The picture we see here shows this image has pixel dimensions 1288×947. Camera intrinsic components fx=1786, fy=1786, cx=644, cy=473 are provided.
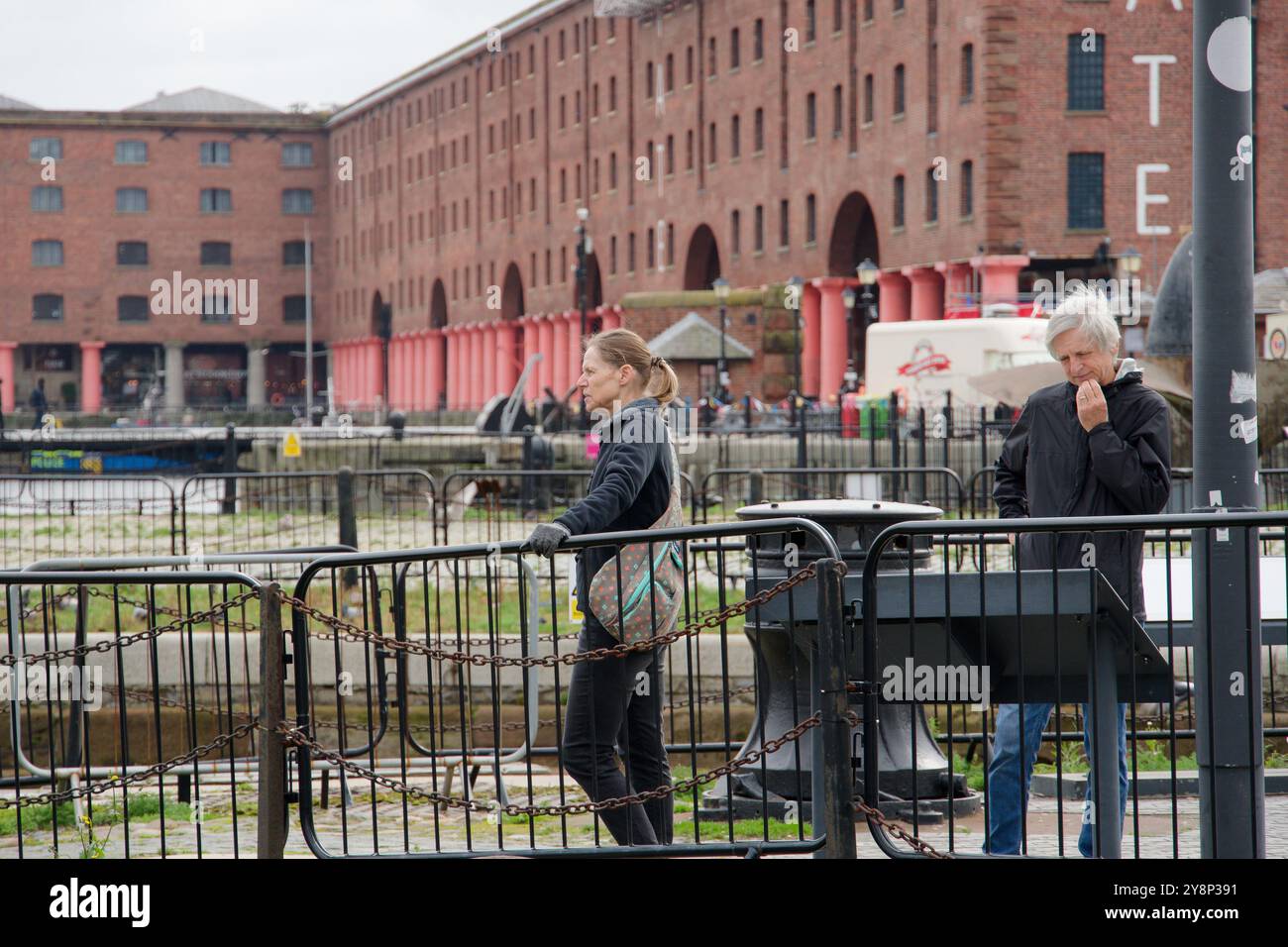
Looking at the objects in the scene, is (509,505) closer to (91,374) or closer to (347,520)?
(347,520)

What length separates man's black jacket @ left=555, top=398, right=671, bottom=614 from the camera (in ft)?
19.3

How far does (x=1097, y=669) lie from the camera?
18.1 feet

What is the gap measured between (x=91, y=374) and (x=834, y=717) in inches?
3820

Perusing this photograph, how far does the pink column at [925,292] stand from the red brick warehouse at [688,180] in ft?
0.28

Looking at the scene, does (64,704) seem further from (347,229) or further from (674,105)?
(347,229)

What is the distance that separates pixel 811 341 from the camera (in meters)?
56.8

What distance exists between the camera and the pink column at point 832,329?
55156mm

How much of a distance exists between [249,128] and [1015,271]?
62696 mm

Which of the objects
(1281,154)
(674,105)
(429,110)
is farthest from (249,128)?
(1281,154)

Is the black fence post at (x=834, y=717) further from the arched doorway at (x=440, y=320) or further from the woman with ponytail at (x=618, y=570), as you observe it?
the arched doorway at (x=440, y=320)

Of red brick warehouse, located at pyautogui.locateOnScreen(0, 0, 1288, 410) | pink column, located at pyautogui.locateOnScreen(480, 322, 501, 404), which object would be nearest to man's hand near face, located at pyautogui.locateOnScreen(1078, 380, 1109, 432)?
red brick warehouse, located at pyautogui.locateOnScreen(0, 0, 1288, 410)

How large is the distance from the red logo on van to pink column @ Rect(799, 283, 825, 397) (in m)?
15.0

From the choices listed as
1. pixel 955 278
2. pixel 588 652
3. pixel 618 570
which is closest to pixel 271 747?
pixel 588 652

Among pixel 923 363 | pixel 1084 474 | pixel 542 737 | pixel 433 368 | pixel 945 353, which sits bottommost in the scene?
pixel 542 737
